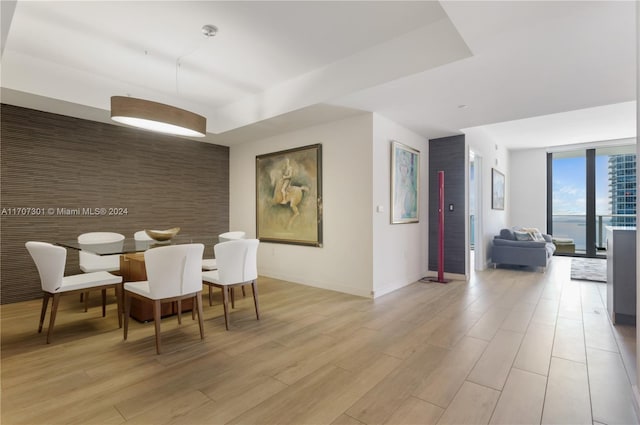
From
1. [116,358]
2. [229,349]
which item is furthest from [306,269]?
[116,358]

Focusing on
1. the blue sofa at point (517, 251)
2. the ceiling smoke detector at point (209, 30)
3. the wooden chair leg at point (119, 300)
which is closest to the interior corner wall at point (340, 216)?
the ceiling smoke detector at point (209, 30)

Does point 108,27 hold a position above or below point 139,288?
above

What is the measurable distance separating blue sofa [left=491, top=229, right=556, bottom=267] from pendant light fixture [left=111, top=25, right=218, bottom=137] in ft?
20.2

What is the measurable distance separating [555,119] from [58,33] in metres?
→ 7.63

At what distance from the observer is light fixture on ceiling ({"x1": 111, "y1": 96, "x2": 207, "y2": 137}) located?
2830mm

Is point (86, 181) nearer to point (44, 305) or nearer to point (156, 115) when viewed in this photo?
point (44, 305)

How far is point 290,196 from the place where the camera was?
16.9 feet

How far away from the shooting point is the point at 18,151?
4012mm

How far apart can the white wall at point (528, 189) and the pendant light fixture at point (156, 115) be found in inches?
348

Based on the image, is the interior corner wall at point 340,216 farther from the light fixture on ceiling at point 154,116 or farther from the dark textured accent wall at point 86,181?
the light fixture on ceiling at point 154,116

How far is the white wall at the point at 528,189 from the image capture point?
8383 millimetres

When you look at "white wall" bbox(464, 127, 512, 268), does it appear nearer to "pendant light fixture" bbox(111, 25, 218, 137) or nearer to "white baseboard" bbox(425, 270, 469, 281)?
"white baseboard" bbox(425, 270, 469, 281)

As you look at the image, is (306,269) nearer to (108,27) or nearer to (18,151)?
(108,27)

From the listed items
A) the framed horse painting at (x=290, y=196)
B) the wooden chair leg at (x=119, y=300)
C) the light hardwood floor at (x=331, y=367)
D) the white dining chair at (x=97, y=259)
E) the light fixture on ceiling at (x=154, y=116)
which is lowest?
the light hardwood floor at (x=331, y=367)
